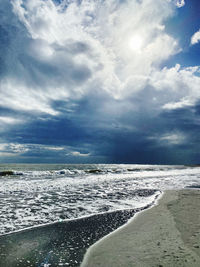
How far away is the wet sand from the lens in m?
3.78

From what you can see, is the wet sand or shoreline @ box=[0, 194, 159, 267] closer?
the wet sand

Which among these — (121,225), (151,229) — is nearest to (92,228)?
(121,225)

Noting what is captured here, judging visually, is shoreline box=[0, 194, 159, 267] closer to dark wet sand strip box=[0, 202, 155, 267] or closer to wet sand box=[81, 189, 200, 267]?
dark wet sand strip box=[0, 202, 155, 267]

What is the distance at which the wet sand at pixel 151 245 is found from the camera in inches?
149

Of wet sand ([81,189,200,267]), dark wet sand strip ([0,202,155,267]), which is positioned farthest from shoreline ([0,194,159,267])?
wet sand ([81,189,200,267])

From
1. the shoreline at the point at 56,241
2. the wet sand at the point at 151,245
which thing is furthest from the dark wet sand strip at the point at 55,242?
the wet sand at the point at 151,245

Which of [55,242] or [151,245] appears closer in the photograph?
[151,245]

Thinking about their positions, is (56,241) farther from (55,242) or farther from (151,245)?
(151,245)

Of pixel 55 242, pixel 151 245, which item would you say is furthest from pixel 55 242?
pixel 151 245

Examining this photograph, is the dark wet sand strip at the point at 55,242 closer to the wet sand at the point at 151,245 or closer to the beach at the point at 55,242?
the beach at the point at 55,242

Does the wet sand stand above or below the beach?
Answer: above

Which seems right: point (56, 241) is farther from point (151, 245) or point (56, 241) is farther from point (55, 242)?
point (151, 245)

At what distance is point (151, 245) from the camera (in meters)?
4.63

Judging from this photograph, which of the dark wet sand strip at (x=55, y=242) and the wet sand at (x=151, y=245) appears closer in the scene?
the wet sand at (x=151, y=245)
